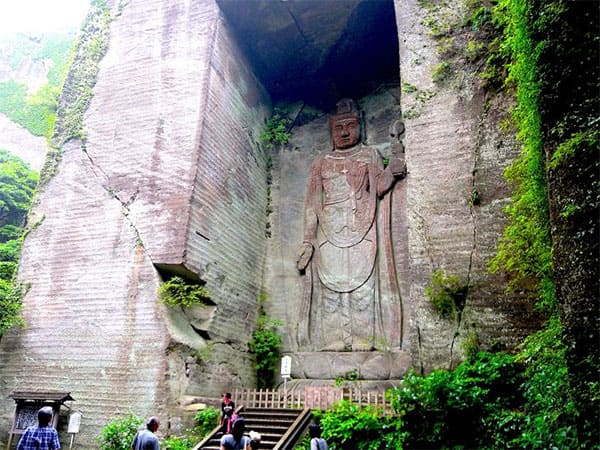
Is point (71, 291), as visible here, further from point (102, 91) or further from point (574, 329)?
point (574, 329)

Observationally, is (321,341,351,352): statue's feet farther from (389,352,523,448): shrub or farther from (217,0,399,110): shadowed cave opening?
(217,0,399,110): shadowed cave opening

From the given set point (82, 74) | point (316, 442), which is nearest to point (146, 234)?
point (82, 74)

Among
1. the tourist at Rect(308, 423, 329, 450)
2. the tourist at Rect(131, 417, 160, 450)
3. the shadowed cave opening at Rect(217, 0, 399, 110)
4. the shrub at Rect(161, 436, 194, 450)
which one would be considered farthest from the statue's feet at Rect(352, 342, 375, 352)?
the shadowed cave opening at Rect(217, 0, 399, 110)

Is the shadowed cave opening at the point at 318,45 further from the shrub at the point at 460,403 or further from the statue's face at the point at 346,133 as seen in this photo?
the shrub at the point at 460,403

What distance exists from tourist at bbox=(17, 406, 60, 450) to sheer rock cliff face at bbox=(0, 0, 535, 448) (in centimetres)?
347

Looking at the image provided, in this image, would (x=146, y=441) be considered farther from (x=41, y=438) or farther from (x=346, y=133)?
(x=346, y=133)

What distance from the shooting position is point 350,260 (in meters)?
11.5

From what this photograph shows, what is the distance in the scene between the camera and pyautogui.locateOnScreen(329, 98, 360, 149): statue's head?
12.7m

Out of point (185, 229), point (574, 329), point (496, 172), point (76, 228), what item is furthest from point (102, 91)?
point (574, 329)

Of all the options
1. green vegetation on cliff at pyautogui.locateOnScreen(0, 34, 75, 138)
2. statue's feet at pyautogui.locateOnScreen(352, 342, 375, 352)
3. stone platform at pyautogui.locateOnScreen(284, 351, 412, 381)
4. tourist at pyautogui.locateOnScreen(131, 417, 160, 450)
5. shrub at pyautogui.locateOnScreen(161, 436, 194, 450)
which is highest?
green vegetation on cliff at pyautogui.locateOnScreen(0, 34, 75, 138)

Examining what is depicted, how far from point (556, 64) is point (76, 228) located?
849 cm

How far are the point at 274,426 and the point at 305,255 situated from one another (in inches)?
174

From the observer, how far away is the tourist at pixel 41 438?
15.6 feet

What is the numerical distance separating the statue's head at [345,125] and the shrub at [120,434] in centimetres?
770
